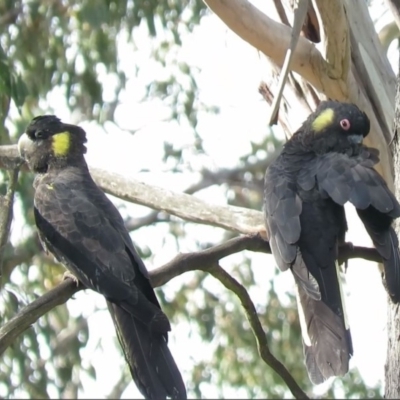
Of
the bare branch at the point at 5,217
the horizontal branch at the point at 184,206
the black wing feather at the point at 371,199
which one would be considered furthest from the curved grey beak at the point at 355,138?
the bare branch at the point at 5,217

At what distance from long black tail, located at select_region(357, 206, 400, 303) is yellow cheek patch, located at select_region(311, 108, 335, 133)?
0.67 m

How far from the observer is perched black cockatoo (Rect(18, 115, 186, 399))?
10.5 feet

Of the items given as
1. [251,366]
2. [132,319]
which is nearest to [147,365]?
[132,319]

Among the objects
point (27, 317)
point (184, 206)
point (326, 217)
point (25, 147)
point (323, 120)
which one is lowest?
point (27, 317)

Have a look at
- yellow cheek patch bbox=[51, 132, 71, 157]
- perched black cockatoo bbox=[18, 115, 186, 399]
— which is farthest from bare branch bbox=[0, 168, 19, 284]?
yellow cheek patch bbox=[51, 132, 71, 157]

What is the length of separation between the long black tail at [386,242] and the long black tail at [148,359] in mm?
762

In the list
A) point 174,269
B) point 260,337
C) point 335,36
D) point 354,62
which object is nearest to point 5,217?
point 174,269

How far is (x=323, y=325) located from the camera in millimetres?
3189

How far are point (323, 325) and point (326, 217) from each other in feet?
Answer: 1.70

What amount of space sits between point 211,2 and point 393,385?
1687 millimetres

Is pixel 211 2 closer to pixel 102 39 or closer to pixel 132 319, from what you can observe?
pixel 132 319

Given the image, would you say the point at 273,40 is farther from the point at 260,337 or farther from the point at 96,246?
the point at 260,337

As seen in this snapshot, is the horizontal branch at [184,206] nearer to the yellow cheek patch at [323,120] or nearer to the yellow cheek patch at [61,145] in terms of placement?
the yellow cheek patch at [61,145]

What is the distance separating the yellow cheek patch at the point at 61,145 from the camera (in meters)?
4.38
